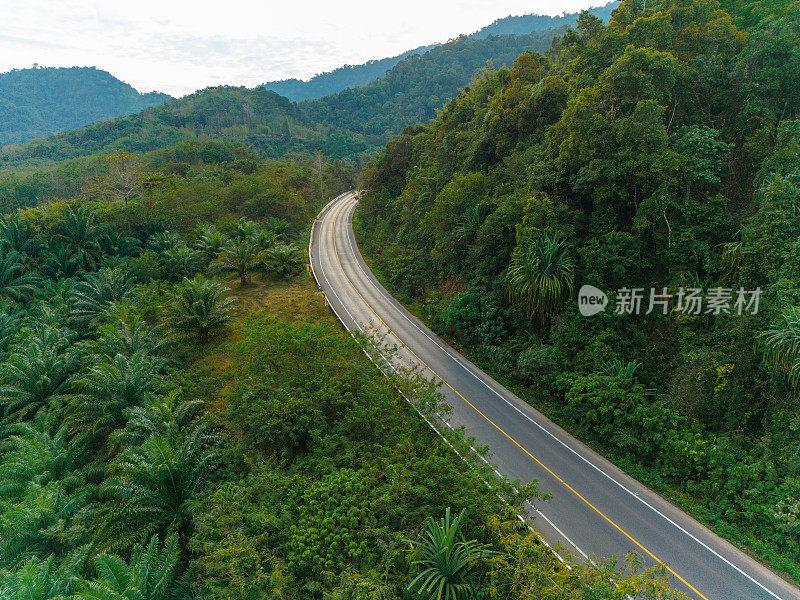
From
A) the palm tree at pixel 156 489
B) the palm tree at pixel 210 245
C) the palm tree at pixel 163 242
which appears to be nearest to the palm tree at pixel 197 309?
the palm tree at pixel 156 489

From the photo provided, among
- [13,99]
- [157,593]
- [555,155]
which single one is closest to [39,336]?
[157,593]

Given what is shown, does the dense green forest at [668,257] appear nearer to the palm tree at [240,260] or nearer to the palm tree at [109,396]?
the palm tree at [109,396]

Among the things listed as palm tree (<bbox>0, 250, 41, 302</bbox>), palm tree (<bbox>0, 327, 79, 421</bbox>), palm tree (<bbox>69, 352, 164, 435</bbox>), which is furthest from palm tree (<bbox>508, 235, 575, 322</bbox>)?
palm tree (<bbox>0, 250, 41, 302</bbox>)

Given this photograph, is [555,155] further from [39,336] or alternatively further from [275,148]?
[275,148]

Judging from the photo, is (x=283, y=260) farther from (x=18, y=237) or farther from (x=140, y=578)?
(x=140, y=578)

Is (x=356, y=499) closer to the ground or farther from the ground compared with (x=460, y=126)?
closer to the ground

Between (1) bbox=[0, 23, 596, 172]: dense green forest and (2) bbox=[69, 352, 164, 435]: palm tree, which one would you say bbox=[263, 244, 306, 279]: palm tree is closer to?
(2) bbox=[69, 352, 164, 435]: palm tree
